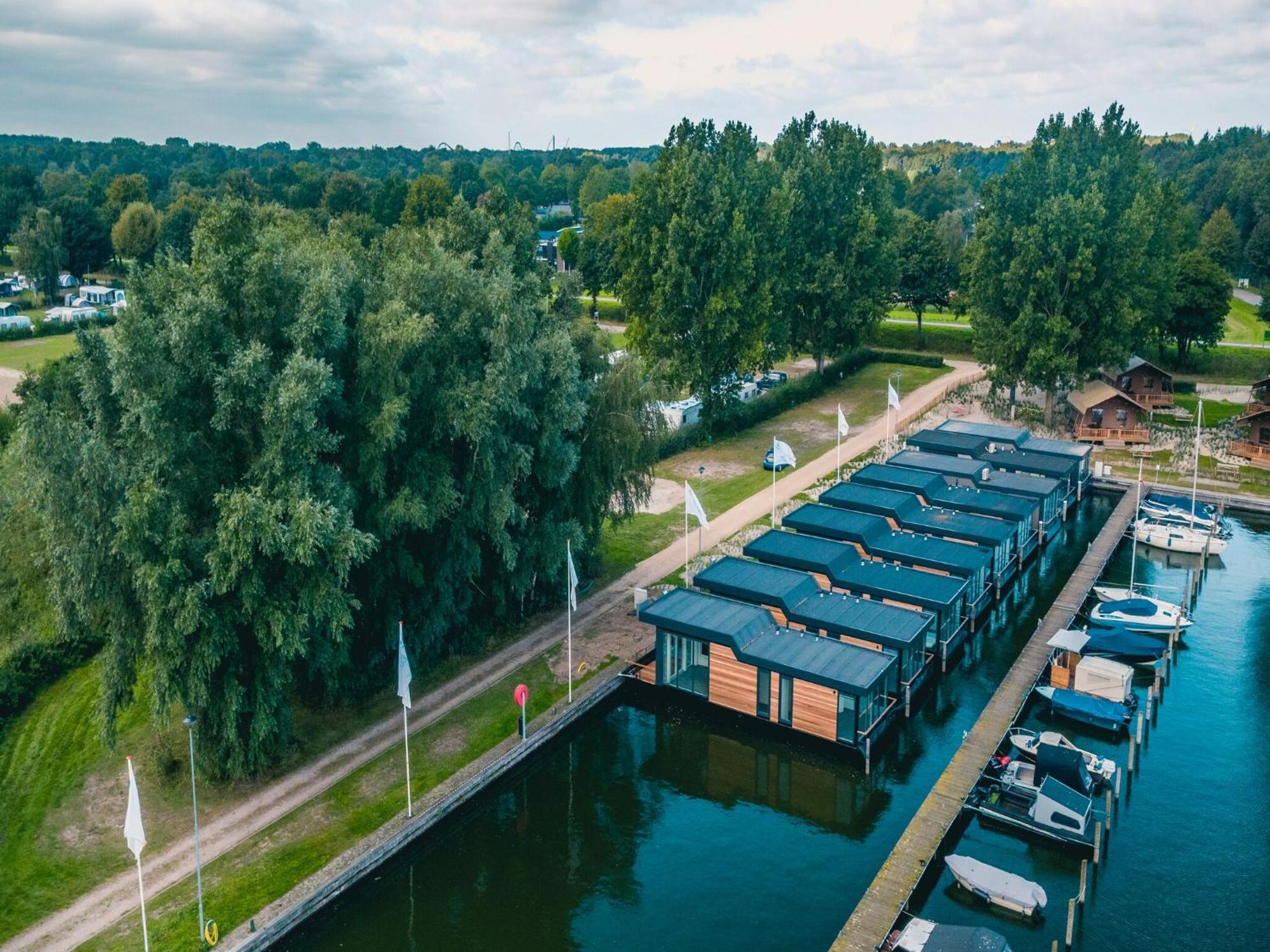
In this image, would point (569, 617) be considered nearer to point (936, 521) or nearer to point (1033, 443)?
point (936, 521)

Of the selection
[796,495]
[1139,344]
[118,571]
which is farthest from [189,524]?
[1139,344]

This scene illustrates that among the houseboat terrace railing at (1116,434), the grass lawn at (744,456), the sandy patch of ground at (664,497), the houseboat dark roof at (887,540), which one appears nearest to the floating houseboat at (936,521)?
the houseboat dark roof at (887,540)

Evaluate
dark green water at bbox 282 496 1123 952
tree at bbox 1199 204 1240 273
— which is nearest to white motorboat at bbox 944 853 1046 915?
dark green water at bbox 282 496 1123 952

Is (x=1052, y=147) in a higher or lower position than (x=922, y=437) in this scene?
higher

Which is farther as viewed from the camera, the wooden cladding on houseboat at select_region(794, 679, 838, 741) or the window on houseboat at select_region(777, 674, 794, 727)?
the window on houseboat at select_region(777, 674, 794, 727)

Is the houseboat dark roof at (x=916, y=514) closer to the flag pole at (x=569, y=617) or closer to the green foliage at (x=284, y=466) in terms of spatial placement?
the flag pole at (x=569, y=617)

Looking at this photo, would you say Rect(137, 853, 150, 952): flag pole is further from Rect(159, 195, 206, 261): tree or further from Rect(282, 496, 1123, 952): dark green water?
Rect(159, 195, 206, 261): tree

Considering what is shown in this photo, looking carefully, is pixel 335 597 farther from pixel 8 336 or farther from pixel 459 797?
pixel 8 336
